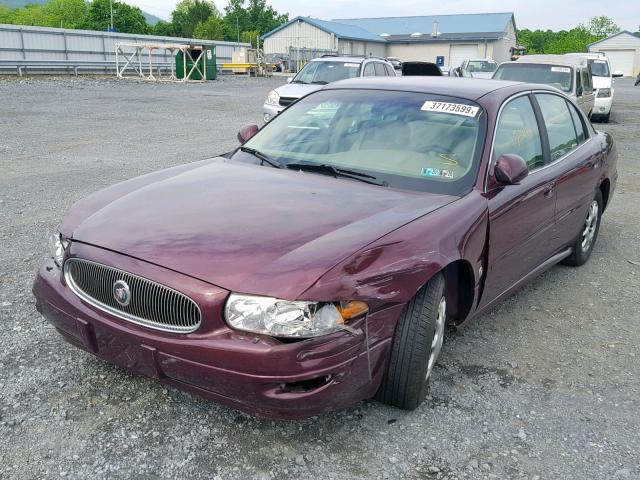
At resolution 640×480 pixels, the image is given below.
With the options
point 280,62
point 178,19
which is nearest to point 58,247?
point 280,62

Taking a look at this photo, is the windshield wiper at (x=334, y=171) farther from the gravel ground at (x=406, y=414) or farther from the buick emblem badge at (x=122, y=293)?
the buick emblem badge at (x=122, y=293)

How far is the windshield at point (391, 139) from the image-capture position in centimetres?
359

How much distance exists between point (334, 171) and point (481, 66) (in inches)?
995

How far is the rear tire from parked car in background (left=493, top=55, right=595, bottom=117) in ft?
22.3

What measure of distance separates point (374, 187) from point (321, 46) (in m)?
60.1

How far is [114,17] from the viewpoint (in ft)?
295

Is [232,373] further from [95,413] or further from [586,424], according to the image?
[586,424]

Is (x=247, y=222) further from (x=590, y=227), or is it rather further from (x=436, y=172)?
(x=590, y=227)

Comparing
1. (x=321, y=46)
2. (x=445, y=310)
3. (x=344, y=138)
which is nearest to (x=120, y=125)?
(x=344, y=138)

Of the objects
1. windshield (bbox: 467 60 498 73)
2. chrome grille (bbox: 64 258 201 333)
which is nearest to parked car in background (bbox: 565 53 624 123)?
windshield (bbox: 467 60 498 73)

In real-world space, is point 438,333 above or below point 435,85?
below

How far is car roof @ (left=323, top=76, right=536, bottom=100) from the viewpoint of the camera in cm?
402

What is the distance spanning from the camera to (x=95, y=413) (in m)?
2.94

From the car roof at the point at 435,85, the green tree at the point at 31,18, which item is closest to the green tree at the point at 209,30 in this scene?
the green tree at the point at 31,18
